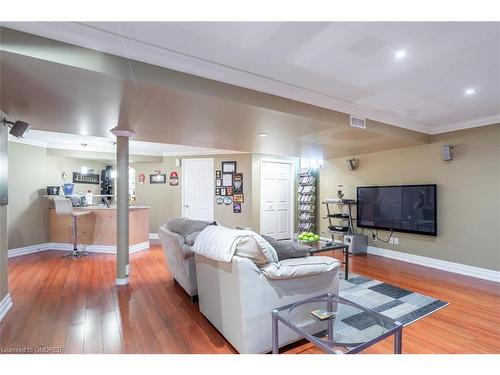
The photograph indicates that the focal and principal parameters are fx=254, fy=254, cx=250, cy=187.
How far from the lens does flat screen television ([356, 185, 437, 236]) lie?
13.9 feet

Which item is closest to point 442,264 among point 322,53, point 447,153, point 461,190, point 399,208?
point 399,208

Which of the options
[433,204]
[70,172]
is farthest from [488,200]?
[70,172]

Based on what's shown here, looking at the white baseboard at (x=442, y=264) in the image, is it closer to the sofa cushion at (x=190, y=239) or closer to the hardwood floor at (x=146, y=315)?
the hardwood floor at (x=146, y=315)

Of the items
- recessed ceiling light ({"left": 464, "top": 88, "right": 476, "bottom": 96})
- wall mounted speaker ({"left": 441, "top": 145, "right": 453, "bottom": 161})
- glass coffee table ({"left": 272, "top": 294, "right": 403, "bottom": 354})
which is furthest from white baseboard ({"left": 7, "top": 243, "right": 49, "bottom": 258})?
wall mounted speaker ({"left": 441, "top": 145, "right": 453, "bottom": 161})

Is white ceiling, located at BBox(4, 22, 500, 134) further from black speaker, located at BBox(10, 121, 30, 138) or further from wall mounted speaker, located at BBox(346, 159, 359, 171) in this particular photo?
wall mounted speaker, located at BBox(346, 159, 359, 171)

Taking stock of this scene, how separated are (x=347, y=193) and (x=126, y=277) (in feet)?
15.1

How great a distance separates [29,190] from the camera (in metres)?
4.93

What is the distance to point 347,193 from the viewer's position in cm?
570

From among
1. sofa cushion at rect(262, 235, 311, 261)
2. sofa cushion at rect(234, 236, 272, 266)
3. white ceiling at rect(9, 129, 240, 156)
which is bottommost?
sofa cushion at rect(262, 235, 311, 261)

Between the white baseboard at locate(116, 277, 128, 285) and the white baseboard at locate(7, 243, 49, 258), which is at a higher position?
the white baseboard at locate(7, 243, 49, 258)

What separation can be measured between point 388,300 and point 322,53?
267 centimetres

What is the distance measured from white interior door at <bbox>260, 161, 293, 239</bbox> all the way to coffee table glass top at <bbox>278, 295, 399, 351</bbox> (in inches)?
157

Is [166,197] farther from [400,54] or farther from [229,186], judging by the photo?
[400,54]
